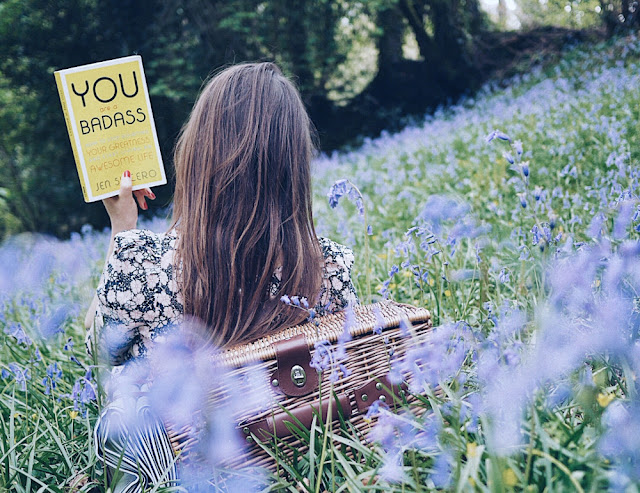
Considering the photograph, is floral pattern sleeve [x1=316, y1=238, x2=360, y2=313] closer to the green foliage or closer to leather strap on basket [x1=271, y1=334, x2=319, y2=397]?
leather strap on basket [x1=271, y1=334, x2=319, y2=397]

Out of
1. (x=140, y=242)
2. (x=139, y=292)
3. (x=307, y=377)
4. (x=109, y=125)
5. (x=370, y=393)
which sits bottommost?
(x=370, y=393)

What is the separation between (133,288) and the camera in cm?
182

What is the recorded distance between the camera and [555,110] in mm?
5227

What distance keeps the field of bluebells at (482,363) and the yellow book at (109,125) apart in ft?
2.23

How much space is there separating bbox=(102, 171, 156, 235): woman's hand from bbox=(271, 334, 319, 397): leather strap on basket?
0.81m

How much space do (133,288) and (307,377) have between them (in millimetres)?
637

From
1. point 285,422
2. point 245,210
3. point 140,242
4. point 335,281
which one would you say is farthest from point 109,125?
point 285,422

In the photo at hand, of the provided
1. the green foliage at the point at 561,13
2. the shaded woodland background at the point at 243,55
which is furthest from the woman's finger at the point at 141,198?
the shaded woodland background at the point at 243,55

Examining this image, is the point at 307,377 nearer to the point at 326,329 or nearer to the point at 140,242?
the point at 326,329

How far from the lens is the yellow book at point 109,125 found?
6.51 feet

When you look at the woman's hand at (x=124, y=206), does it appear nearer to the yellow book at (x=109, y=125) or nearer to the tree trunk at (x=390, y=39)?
the yellow book at (x=109, y=125)

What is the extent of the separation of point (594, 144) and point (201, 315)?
330cm

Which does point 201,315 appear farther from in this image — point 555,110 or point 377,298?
point 555,110

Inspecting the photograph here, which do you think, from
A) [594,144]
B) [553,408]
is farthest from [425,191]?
[553,408]
